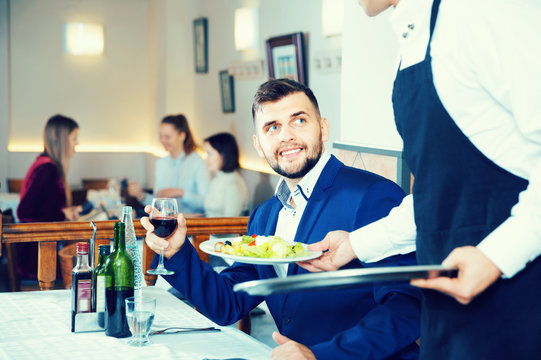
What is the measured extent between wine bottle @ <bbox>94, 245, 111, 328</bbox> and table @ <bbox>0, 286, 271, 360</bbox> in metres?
0.05

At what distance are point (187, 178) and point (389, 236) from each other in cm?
440

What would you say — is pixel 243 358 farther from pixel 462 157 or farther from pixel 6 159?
pixel 6 159

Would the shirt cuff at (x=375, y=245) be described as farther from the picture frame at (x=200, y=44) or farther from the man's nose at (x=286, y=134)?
the picture frame at (x=200, y=44)

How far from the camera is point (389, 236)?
134cm

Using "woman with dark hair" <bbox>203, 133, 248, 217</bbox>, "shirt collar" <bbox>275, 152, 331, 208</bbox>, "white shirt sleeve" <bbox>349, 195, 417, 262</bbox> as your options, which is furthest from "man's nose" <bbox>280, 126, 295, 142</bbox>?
"woman with dark hair" <bbox>203, 133, 248, 217</bbox>

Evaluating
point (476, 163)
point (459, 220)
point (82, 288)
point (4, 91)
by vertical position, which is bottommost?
point (82, 288)

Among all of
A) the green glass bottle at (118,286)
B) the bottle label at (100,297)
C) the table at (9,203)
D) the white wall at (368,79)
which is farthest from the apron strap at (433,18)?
the table at (9,203)

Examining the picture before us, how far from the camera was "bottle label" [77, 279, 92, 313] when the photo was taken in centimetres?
156

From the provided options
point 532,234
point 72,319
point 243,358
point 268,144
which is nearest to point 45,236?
point 72,319

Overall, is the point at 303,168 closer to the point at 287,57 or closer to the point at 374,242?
the point at 374,242

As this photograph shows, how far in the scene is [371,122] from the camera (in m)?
2.53

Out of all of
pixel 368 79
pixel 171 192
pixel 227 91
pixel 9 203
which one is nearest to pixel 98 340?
pixel 368 79

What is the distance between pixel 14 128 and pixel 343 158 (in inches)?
269

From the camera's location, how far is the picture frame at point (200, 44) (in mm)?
6531
